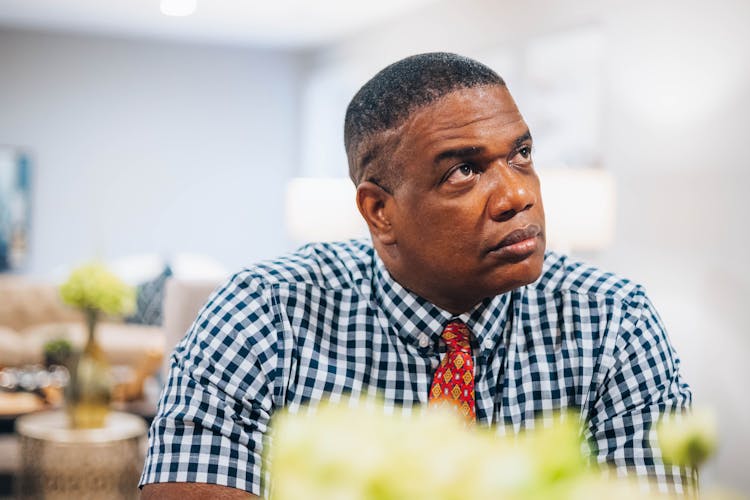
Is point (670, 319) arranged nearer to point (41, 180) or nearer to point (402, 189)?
point (402, 189)

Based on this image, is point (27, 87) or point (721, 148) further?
point (27, 87)

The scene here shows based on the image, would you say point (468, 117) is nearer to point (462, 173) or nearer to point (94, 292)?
point (462, 173)

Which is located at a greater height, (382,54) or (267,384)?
(382,54)

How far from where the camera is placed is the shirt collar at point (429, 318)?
1.07 meters

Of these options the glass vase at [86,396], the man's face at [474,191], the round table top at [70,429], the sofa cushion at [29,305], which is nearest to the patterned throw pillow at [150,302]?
the sofa cushion at [29,305]

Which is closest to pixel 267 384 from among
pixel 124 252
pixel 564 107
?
pixel 564 107

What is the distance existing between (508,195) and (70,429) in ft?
7.97

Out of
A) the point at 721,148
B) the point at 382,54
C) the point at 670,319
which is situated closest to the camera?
the point at 721,148

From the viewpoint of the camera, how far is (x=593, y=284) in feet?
3.65

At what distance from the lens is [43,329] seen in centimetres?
561

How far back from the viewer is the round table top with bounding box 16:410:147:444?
2.89 meters

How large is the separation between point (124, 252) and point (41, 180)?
81 centimetres

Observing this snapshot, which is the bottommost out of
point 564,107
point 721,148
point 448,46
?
point 721,148

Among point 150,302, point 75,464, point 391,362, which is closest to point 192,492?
point 391,362
